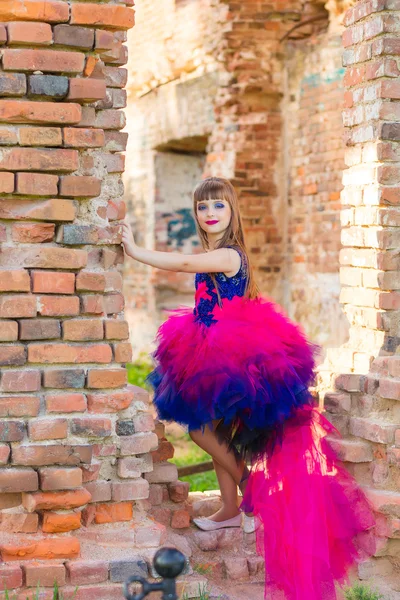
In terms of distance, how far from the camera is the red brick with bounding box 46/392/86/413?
10.7 feet

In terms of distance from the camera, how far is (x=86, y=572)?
3.21m

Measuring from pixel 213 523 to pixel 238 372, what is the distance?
0.74 meters

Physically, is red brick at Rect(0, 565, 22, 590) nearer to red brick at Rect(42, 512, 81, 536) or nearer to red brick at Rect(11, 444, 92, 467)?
red brick at Rect(42, 512, 81, 536)

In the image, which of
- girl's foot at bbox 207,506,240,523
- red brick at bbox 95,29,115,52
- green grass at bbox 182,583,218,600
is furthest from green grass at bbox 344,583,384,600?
red brick at bbox 95,29,115,52

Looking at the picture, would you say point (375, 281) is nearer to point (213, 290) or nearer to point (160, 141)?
point (213, 290)

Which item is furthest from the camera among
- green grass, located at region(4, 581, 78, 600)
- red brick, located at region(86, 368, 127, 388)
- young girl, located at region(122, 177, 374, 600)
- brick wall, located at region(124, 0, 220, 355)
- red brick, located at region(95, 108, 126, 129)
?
brick wall, located at region(124, 0, 220, 355)

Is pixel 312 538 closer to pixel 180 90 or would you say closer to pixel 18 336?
pixel 18 336

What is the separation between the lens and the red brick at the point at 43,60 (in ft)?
10.5

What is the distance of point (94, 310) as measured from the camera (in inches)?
131

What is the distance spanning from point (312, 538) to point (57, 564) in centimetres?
100

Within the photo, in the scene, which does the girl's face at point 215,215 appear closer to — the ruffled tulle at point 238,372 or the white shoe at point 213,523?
the ruffled tulle at point 238,372

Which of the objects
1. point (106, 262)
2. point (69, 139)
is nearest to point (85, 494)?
point (106, 262)

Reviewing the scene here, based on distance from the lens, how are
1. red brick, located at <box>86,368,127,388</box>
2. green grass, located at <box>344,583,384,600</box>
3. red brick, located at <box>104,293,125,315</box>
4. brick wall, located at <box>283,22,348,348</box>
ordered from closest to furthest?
red brick, located at <box>86,368,127,388</box>
red brick, located at <box>104,293,125,315</box>
green grass, located at <box>344,583,384,600</box>
brick wall, located at <box>283,22,348,348</box>

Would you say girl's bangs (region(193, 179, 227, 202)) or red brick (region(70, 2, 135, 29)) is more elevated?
red brick (region(70, 2, 135, 29))
